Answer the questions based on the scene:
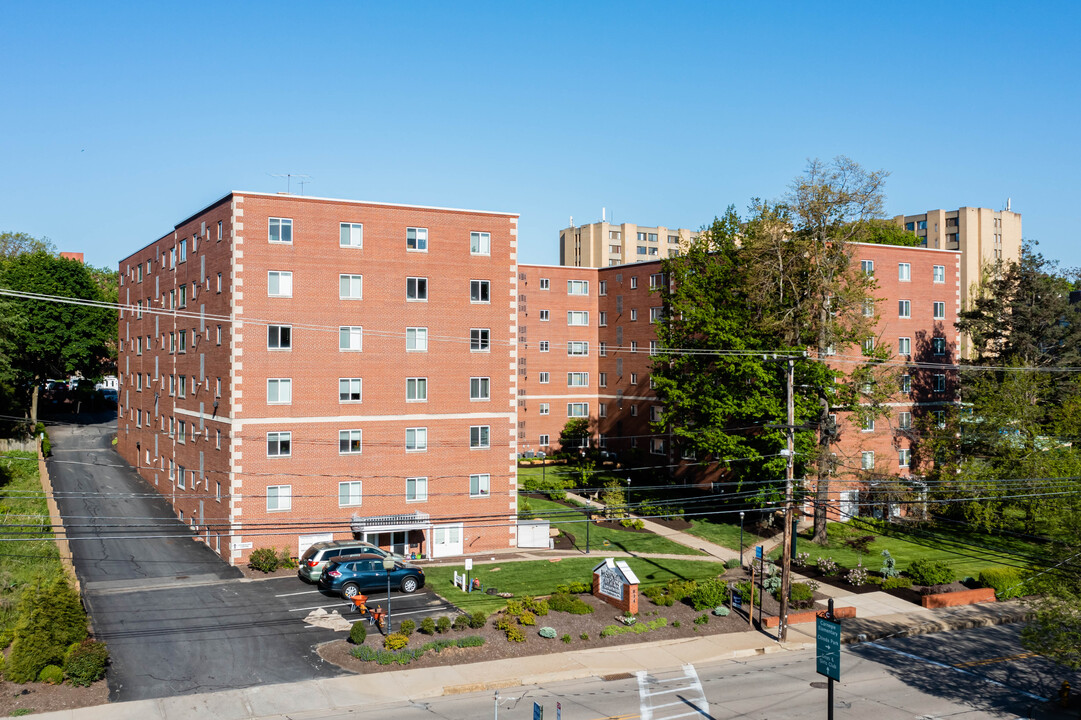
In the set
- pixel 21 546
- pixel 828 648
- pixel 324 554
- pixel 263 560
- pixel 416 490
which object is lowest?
pixel 263 560

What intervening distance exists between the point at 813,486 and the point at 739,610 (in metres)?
16.2

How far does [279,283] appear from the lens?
4009 cm

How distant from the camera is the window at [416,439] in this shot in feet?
140

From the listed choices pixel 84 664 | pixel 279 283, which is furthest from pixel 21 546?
pixel 84 664

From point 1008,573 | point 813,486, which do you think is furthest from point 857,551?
point 1008,573

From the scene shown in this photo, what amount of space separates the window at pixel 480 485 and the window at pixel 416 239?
12.3 metres

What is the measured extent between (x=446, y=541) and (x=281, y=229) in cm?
1772

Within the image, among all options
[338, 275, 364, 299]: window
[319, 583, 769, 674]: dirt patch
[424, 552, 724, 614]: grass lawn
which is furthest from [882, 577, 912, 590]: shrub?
[338, 275, 364, 299]: window

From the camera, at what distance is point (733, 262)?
5112 cm

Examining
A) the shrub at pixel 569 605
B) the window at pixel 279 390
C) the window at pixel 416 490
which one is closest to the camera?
the shrub at pixel 569 605

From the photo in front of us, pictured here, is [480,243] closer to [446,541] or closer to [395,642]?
[446,541]

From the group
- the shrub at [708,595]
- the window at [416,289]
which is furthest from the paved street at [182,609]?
the window at [416,289]

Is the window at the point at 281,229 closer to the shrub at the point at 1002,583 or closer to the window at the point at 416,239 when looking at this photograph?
the window at the point at 416,239

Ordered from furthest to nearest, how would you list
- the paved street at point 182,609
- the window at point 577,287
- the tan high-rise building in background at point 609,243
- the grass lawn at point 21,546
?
the tan high-rise building in background at point 609,243 < the window at point 577,287 < the grass lawn at point 21,546 < the paved street at point 182,609
